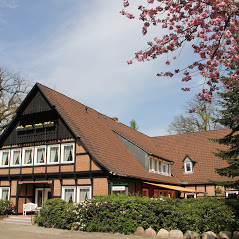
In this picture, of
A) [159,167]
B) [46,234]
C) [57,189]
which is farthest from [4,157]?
[159,167]

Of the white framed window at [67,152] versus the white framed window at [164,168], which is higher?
the white framed window at [67,152]

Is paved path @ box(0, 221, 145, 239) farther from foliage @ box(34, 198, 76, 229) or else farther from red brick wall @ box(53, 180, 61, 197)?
red brick wall @ box(53, 180, 61, 197)

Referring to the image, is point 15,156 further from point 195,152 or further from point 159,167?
point 195,152

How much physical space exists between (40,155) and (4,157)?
12.0ft

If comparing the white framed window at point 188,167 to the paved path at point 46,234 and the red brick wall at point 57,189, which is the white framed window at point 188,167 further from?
the paved path at point 46,234

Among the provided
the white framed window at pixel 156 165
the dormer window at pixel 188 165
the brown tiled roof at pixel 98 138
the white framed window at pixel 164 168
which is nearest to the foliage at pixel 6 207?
the brown tiled roof at pixel 98 138

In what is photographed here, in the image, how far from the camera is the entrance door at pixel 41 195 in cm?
2155

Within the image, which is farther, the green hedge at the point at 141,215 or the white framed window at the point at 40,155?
the white framed window at the point at 40,155

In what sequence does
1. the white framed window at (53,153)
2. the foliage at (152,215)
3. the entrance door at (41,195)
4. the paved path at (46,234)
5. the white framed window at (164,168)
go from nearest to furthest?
the foliage at (152,215) → the paved path at (46,234) → the white framed window at (53,153) → the entrance door at (41,195) → the white framed window at (164,168)

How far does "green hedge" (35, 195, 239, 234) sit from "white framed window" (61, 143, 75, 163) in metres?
4.08

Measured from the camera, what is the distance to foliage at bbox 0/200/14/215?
1942 cm

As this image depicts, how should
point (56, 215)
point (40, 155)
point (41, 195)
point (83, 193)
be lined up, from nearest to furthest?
point (56, 215), point (83, 193), point (40, 155), point (41, 195)

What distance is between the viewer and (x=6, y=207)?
1980 centimetres

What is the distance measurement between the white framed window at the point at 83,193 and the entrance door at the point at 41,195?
161 inches
